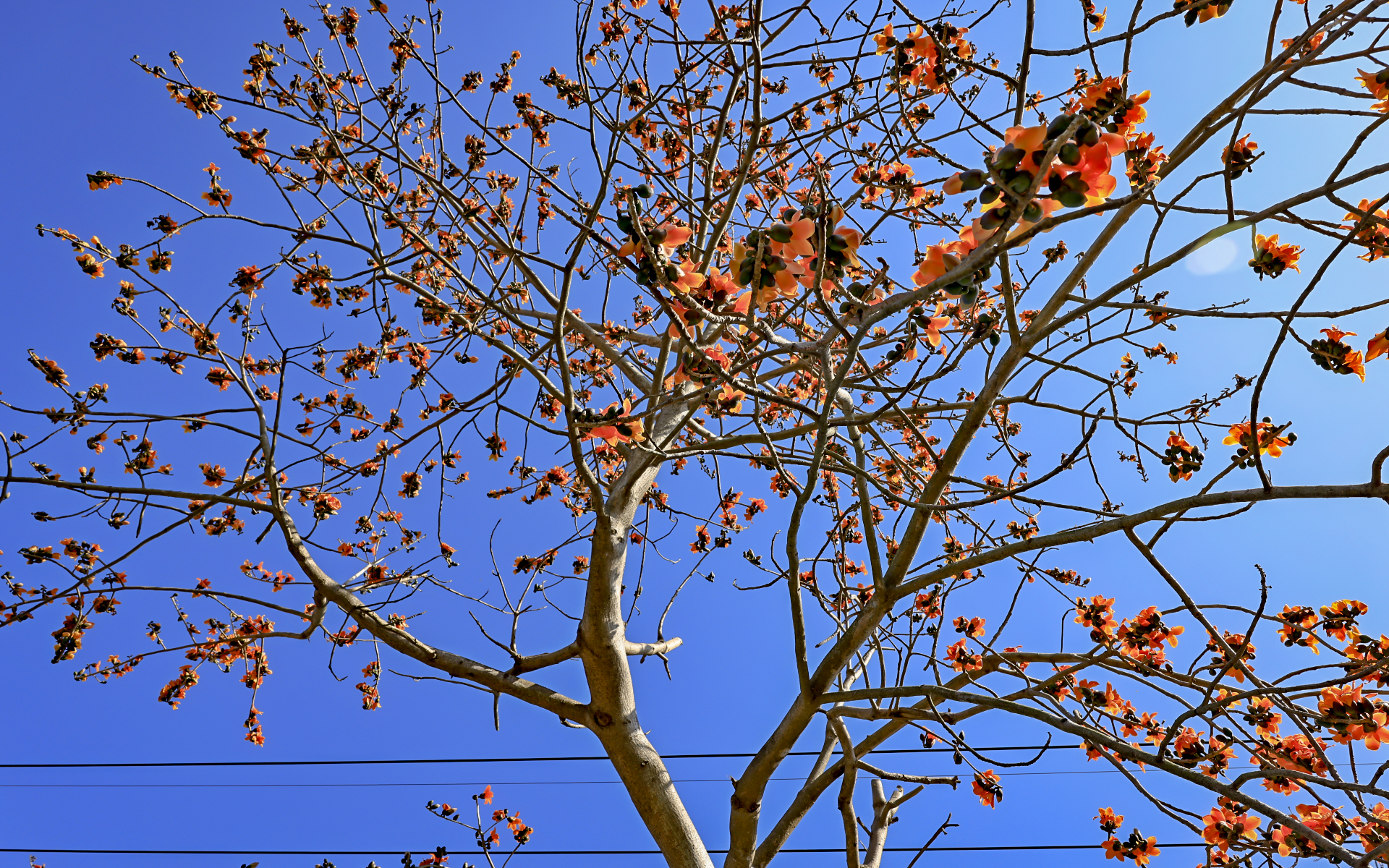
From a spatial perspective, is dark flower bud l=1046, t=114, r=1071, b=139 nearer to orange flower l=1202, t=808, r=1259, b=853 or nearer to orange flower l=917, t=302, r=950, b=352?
orange flower l=917, t=302, r=950, b=352

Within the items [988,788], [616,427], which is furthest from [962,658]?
[616,427]

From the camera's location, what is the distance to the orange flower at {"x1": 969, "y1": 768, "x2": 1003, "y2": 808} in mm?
2430

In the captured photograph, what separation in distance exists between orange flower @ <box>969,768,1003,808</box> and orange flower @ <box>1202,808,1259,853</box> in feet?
2.00

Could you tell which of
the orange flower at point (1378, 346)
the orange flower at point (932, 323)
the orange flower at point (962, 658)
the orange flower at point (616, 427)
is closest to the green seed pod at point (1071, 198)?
the orange flower at point (932, 323)

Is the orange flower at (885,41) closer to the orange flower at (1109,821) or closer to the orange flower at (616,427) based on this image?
the orange flower at (616,427)

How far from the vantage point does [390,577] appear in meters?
2.92

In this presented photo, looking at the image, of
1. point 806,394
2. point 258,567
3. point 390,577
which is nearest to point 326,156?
point 390,577

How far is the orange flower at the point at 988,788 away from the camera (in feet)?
7.97

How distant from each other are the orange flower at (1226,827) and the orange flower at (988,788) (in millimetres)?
611

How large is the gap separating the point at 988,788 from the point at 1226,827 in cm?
68

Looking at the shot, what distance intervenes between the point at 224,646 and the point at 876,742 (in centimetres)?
289

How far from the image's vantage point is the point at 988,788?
2.44 metres

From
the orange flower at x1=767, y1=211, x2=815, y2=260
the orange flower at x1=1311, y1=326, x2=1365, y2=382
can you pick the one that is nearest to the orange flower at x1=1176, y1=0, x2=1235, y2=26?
the orange flower at x1=1311, y1=326, x2=1365, y2=382

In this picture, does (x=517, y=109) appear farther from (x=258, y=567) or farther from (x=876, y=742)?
(x=876, y=742)
